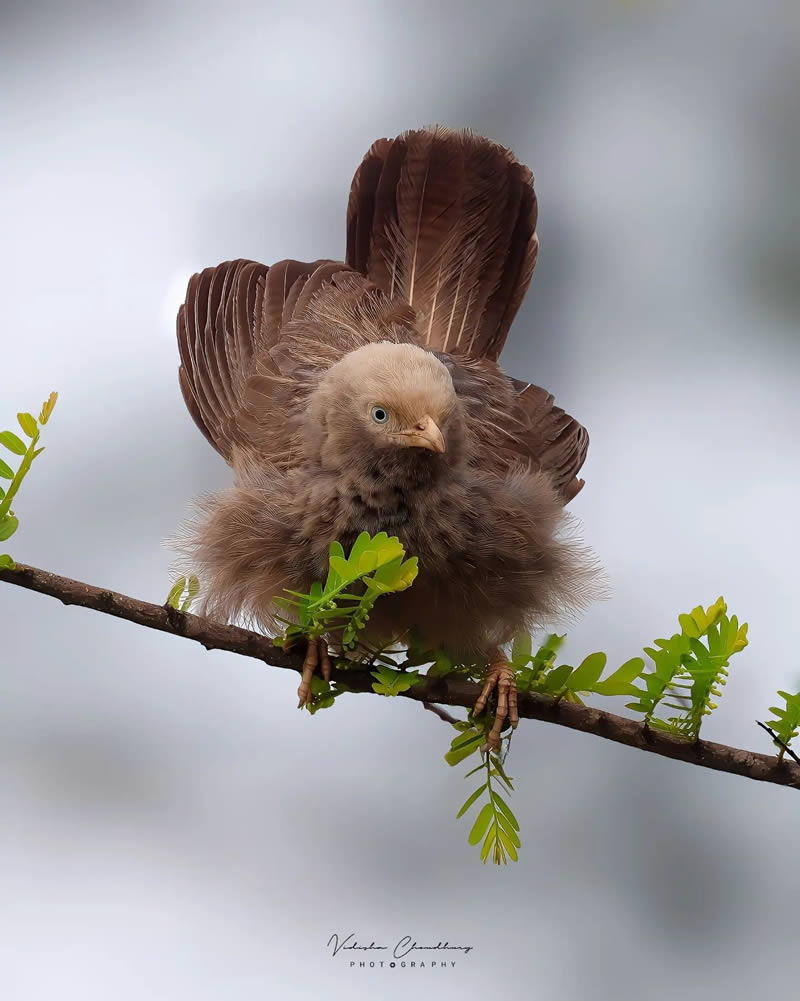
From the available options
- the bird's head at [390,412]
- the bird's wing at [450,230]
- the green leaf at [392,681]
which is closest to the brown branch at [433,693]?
the green leaf at [392,681]

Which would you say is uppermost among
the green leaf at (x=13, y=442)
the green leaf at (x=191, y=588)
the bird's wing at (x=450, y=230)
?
the bird's wing at (x=450, y=230)

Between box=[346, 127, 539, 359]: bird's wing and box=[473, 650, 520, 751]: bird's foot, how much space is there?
52 cm

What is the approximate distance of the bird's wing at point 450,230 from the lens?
1627mm

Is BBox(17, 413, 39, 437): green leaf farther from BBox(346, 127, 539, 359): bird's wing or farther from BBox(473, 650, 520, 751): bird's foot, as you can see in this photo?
BBox(346, 127, 539, 359): bird's wing

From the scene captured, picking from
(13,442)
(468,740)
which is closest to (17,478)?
(13,442)

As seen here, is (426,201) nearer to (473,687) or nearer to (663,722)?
(473,687)

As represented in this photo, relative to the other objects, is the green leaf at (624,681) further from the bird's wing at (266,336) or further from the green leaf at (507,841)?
the bird's wing at (266,336)

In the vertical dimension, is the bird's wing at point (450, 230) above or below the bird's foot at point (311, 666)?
above

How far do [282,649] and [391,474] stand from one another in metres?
0.22

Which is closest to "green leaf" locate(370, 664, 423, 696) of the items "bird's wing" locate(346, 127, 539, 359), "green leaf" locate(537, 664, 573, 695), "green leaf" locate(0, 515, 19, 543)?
"green leaf" locate(537, 664, 573, 695)

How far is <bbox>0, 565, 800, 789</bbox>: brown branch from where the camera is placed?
105 centimetres

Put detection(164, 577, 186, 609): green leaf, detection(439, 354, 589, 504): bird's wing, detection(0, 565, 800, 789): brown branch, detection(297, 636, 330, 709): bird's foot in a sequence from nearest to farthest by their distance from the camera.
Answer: detection(0, 565, 800, 789): brown branch < detection(164, 577, 186, 609): green leaf < detection(297, 636, 330, 709): bird's foot < detection(439, 354, 589, 504): bird's wing

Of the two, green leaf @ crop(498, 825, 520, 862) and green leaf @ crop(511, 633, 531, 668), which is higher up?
green leaf @ crop(511, 633, 531, 668)

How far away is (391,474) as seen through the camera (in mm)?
1252
